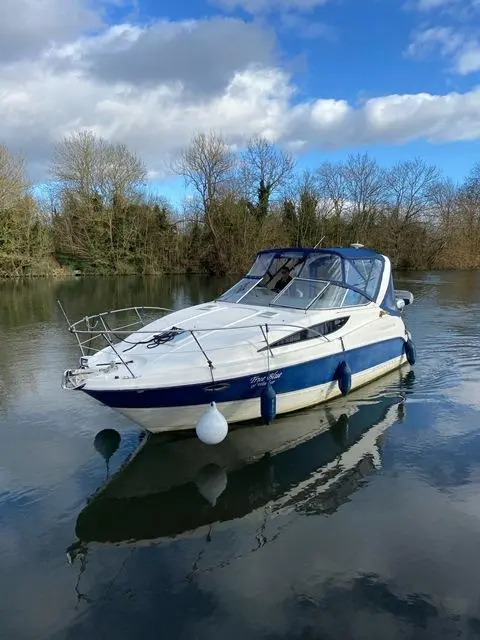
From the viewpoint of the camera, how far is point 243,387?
Answer: 283 inches

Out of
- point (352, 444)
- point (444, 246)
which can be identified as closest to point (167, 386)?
point (352, 444)

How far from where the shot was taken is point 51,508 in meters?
5.63

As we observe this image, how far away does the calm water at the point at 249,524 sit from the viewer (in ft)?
13.3

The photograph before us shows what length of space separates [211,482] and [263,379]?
174 cm

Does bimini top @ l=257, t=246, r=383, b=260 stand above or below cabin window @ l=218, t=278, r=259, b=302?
above

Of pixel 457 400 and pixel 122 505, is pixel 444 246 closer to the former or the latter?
pixel 457 400

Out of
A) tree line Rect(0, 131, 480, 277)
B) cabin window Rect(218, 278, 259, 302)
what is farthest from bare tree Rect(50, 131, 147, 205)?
cabin window Rect(218, 278, 259, 302)

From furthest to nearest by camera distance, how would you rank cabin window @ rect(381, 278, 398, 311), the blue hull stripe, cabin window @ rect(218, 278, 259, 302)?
cabin window @ rect(381, 278, 398, 311) → cabin window @ rect(218, 278, 259, 302) → the blue hull stripe

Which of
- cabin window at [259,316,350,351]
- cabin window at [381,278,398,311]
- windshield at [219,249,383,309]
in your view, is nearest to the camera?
cabin window at [259,316,350,351]

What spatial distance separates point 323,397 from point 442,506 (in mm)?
3218

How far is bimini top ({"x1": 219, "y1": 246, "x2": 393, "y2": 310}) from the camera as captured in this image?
9.17 meters

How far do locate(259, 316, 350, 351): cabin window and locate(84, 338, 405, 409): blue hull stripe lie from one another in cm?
37

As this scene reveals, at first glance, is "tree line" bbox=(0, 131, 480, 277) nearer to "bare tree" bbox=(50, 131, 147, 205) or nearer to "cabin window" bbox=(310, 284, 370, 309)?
"bare tree" bbox=(50, 131, 147, 205)

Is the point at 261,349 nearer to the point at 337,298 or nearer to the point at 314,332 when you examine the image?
the point at 314,332
